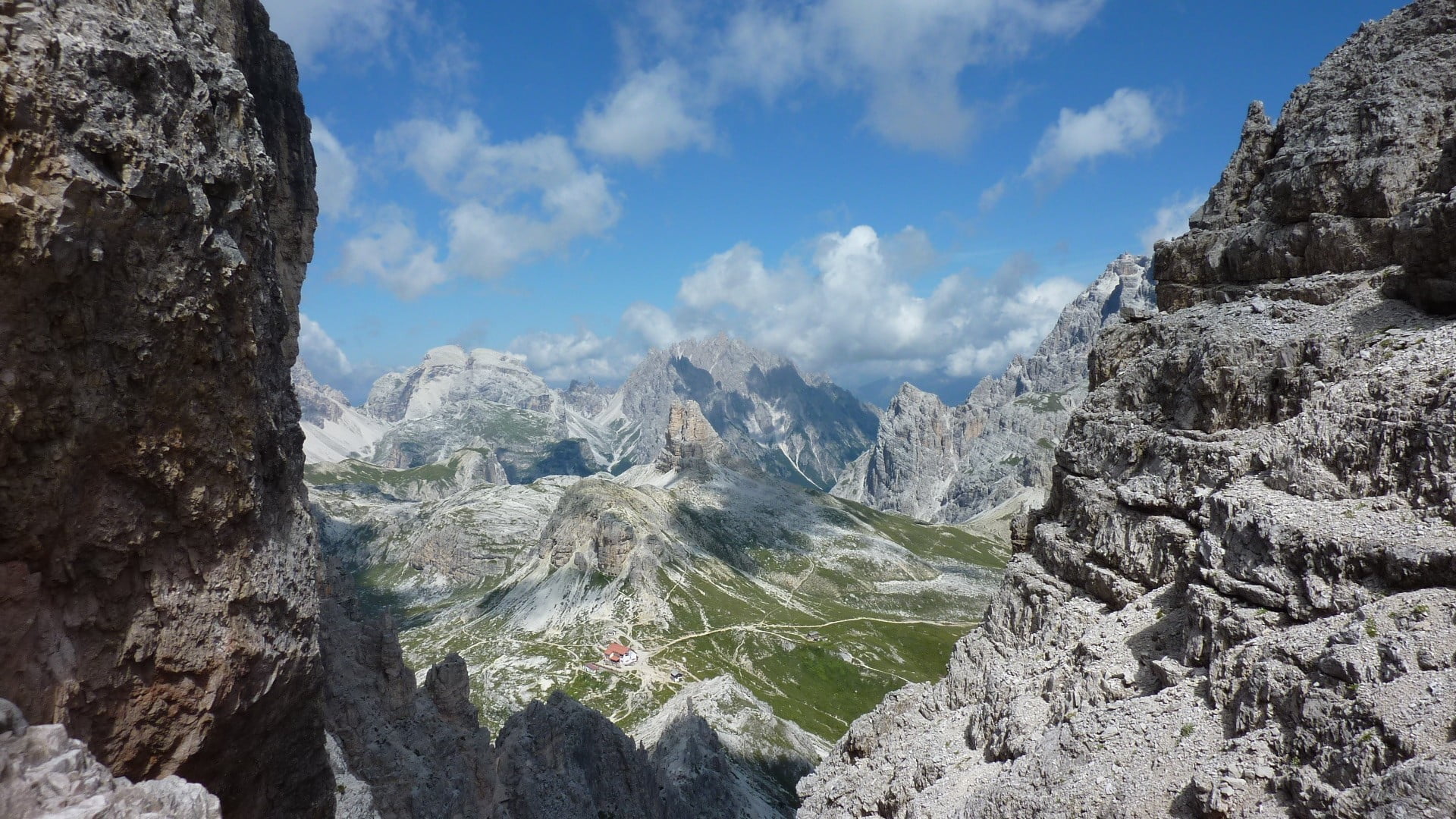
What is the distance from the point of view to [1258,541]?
24.4 metres

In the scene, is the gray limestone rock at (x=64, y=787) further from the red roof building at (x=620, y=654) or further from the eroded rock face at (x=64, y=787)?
the red roof building at (x=620, y=654)

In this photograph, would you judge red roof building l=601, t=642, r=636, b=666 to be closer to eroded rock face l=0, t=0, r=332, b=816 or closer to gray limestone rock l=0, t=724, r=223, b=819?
eroded rock face l=0, t=0, r=332, b=816

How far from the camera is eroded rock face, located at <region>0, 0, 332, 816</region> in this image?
43.2ft

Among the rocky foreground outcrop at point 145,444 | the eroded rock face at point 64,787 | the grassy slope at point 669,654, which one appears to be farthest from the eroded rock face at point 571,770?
the grassy slope at point 669,654

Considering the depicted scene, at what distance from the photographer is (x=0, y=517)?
1342 centimetres

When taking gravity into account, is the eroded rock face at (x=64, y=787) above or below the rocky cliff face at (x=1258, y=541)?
below

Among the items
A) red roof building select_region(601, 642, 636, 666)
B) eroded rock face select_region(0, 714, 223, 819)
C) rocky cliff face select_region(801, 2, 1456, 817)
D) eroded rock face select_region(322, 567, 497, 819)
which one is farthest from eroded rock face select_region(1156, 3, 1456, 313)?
red roof building select_region(601, 642, 636, 666)

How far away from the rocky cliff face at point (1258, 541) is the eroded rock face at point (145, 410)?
85.2ft

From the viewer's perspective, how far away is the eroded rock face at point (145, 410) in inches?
519

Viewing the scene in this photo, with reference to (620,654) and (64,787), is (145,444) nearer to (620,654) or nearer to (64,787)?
(64,787)

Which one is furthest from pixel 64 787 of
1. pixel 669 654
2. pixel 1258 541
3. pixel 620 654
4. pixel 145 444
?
pixel 669 654

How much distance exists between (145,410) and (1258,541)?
34488 mm

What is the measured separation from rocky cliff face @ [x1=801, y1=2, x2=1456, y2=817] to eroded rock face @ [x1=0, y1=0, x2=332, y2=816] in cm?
2596

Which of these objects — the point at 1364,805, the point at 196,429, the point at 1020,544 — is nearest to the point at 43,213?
the point at 196,429
